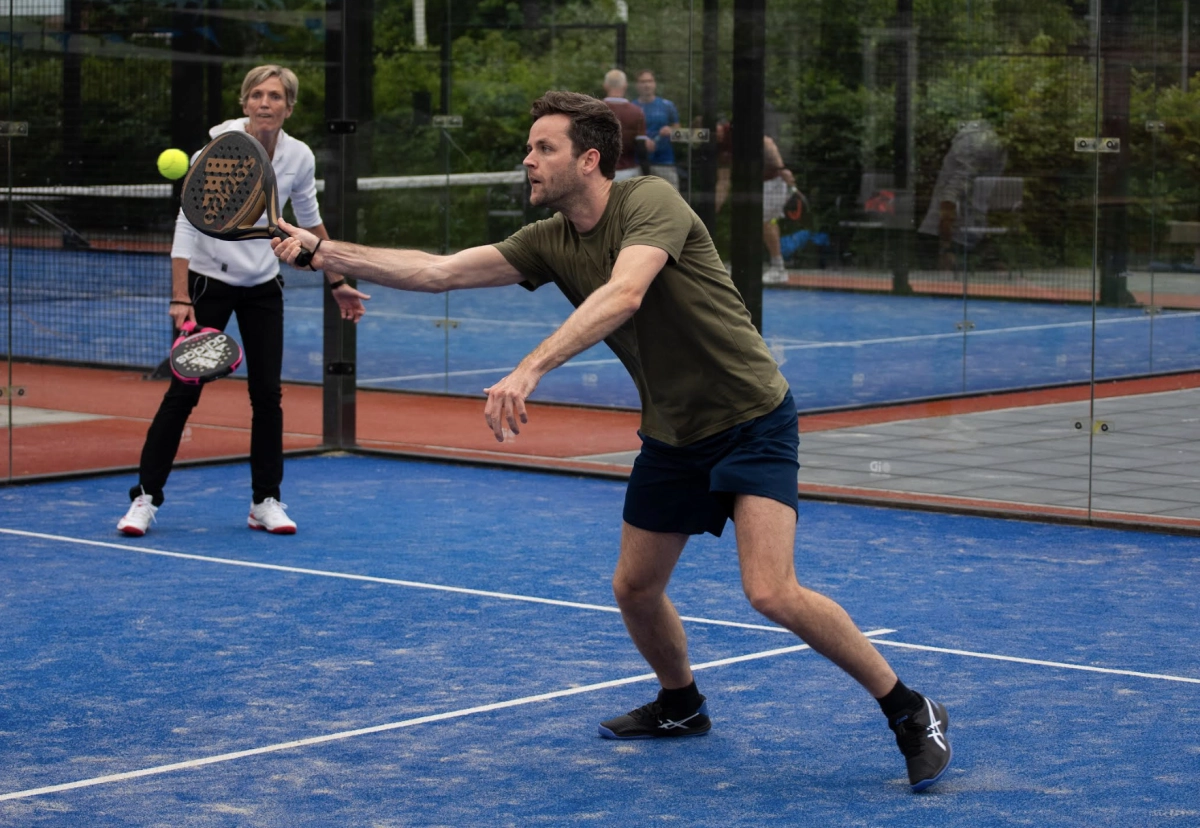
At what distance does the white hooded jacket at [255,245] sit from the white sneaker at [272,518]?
967 mm

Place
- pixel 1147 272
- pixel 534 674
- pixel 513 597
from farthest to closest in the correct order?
pixel 1147 272, pixel 513 597, pixel 534 674

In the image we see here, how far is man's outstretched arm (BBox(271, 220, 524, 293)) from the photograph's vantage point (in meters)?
4.84

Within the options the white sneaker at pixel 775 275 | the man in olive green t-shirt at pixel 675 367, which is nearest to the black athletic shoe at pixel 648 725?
the man in olive green t-shirt at pixel 675 367

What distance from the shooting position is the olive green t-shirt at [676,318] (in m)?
4.88

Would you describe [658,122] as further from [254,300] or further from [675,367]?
[675,367]

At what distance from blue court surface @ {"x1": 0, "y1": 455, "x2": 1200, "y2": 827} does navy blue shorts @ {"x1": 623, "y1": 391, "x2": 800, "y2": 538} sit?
0.64 meters

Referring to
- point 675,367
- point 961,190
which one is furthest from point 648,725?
point 961,190

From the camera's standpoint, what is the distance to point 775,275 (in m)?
10.0

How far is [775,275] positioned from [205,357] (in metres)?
3.46

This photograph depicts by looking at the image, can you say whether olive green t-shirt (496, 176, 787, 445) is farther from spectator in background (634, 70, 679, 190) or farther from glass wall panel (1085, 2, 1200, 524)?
spectator in background (634, 70, 679, 190)

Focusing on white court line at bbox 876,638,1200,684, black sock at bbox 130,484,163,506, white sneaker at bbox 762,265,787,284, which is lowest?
white court line at bbox 876,638,1200,684

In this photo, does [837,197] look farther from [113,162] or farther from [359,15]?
[113,162]

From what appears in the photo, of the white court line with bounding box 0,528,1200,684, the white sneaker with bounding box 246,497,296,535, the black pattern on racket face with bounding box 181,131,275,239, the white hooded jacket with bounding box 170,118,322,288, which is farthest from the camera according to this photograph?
the white sneaker with bounding box 246,497,296,535

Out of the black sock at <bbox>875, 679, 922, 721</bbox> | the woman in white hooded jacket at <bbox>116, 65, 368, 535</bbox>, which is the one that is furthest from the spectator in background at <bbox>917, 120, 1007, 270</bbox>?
the black sock at <bbox>875, 679, 922, 721</bbox>
